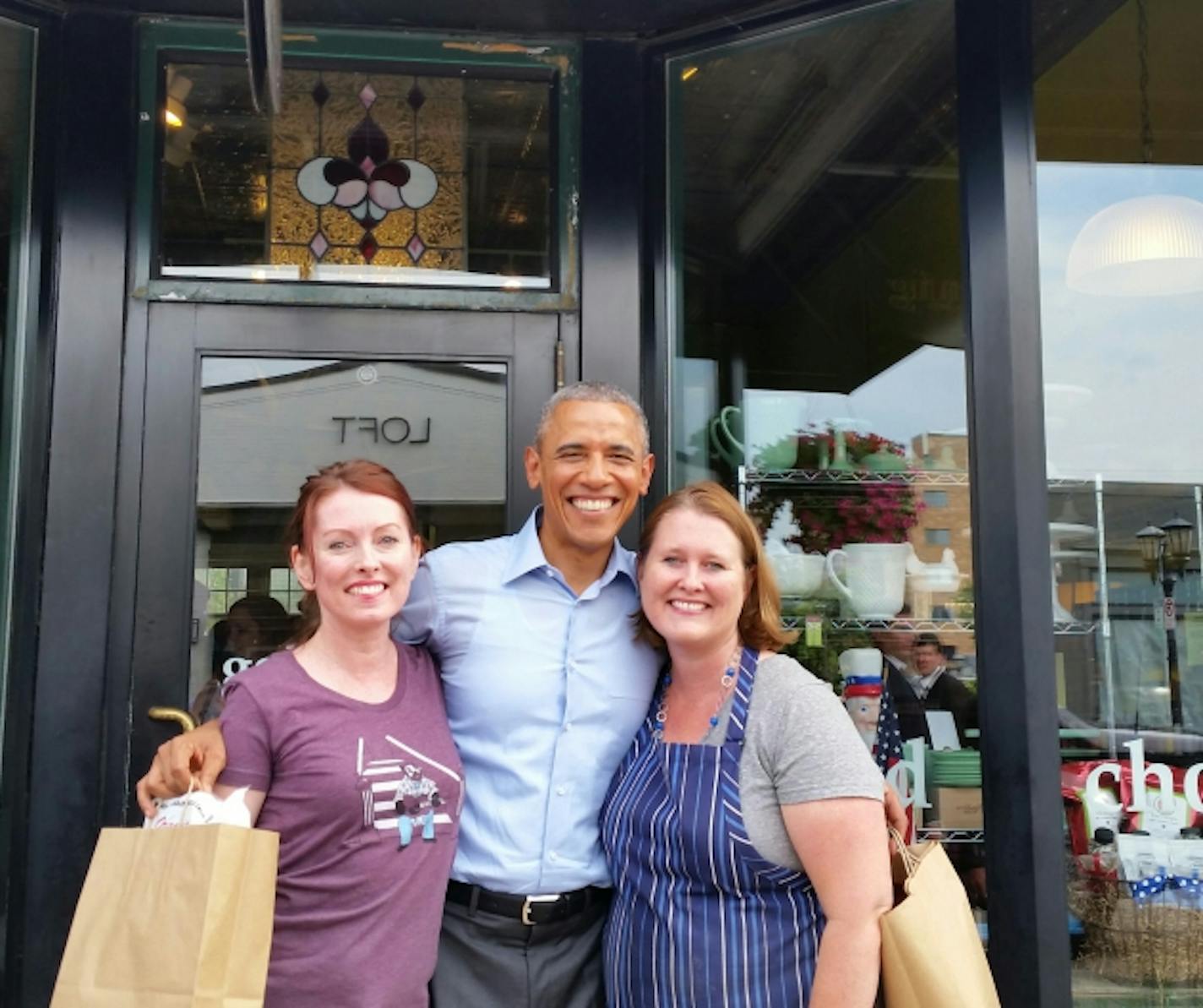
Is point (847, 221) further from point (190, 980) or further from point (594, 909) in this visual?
point (190, 980)

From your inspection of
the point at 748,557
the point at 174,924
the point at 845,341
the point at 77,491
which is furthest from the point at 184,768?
the point at 845,341

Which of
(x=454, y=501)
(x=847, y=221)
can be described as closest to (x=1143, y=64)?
(x=847, y=221)

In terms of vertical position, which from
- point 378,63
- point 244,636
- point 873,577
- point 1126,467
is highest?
point 378,63

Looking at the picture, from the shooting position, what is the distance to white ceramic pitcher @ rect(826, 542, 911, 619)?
9.80 feet

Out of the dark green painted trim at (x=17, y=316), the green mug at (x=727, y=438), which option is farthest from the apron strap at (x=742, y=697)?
the dark green painted trim at (x=17, y=316)

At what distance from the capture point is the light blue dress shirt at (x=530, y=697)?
203 centimetres

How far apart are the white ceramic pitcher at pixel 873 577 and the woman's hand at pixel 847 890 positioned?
129cm

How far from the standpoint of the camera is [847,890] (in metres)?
1.75

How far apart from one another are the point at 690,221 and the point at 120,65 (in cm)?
146

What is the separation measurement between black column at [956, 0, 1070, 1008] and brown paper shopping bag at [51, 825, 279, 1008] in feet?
5.13

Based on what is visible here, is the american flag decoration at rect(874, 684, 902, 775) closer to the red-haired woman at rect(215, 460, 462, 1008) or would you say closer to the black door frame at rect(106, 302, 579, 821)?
the black door frame at rect(106, 302, 579, 821)

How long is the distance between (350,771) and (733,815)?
1.95 ft

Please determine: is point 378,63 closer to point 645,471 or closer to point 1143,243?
point 645,471

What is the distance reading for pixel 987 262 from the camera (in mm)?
2623
